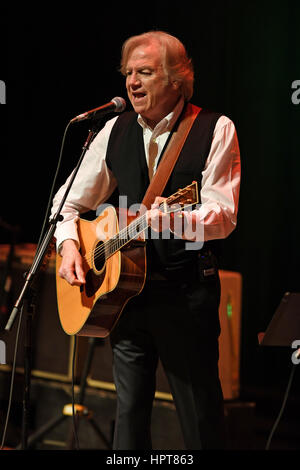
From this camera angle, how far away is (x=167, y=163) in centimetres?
257

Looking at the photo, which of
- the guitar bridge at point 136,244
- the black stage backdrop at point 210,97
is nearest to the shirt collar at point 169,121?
the guitar bridge at point 136,244

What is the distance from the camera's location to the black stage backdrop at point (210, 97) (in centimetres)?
501

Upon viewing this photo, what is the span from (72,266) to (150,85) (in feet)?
2.80

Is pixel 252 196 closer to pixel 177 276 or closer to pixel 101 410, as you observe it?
pixel 101 410

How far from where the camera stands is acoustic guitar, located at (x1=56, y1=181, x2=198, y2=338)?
249 cm

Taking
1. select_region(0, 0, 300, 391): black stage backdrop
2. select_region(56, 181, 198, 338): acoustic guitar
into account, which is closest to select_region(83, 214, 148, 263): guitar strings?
select_region(56, 181, 198, 338): acoustic guitar

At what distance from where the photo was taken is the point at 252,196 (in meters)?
5.17

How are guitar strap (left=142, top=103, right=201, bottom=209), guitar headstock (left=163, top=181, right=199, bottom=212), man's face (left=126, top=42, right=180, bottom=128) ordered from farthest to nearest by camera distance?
man's face (left=126, top=42, right=180, bottom=128), guitar strap (left=142, top=103, right=201, bottom=209), guitar headstock (left=163, top=181, right=199, bottom=212)

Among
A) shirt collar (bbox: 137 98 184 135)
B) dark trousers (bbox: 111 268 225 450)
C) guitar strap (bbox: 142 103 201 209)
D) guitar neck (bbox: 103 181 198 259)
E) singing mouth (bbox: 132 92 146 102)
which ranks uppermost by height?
singing mouth (bbox: 132 92 146 102)

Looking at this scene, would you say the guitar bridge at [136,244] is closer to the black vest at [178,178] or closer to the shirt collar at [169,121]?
the black vest at [178,178]

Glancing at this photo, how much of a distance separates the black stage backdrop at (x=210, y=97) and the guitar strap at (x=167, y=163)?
249 centimetres

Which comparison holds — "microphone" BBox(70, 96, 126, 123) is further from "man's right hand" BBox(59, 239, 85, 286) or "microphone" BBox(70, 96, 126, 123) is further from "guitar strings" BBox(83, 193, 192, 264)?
"man's right hand" BBox(59, 239, 85, 286)

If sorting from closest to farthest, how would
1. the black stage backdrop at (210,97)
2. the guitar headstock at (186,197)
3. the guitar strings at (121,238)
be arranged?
the guitar headstock at (186,197) < the guitar strings at (121,238) < the black stage backdrop at (210,97)

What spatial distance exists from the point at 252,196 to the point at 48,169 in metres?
1.86
